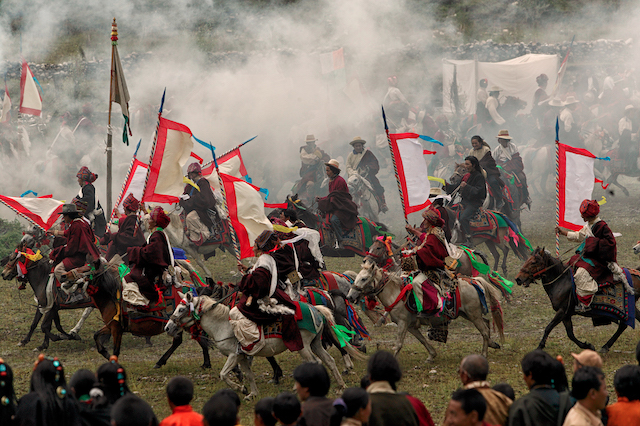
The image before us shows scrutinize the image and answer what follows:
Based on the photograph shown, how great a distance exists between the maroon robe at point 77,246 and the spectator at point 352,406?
27.0 feet

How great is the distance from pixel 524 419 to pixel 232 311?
17.0 ft

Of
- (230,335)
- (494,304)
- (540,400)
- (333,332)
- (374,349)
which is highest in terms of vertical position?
(540,400)

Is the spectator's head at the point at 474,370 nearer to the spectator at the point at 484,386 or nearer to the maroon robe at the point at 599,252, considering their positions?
the spectator at the point at 484,386

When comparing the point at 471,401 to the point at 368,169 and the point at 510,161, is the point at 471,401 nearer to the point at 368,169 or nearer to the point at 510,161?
the point at 368,169

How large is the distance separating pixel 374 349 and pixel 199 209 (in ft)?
23.4

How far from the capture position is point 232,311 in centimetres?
945

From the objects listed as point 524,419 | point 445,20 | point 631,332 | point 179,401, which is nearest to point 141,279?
point 179,401

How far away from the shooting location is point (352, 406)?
476 cm

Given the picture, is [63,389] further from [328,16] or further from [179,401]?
[328,16]

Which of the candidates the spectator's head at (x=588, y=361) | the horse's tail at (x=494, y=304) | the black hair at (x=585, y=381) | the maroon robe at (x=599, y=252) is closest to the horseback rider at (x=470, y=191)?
the horse's tail at (x=494, y=304)

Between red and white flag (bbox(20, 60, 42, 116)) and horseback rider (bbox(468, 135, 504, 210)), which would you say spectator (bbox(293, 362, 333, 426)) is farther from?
red and white flag (bbox(20, 60, 42, 116))

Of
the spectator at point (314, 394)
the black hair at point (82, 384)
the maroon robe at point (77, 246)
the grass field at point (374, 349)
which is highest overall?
the black hair at point (82, 384)

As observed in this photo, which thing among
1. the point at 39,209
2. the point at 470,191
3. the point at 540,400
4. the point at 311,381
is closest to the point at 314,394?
the point at 311,381

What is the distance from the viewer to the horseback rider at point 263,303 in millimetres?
9109
